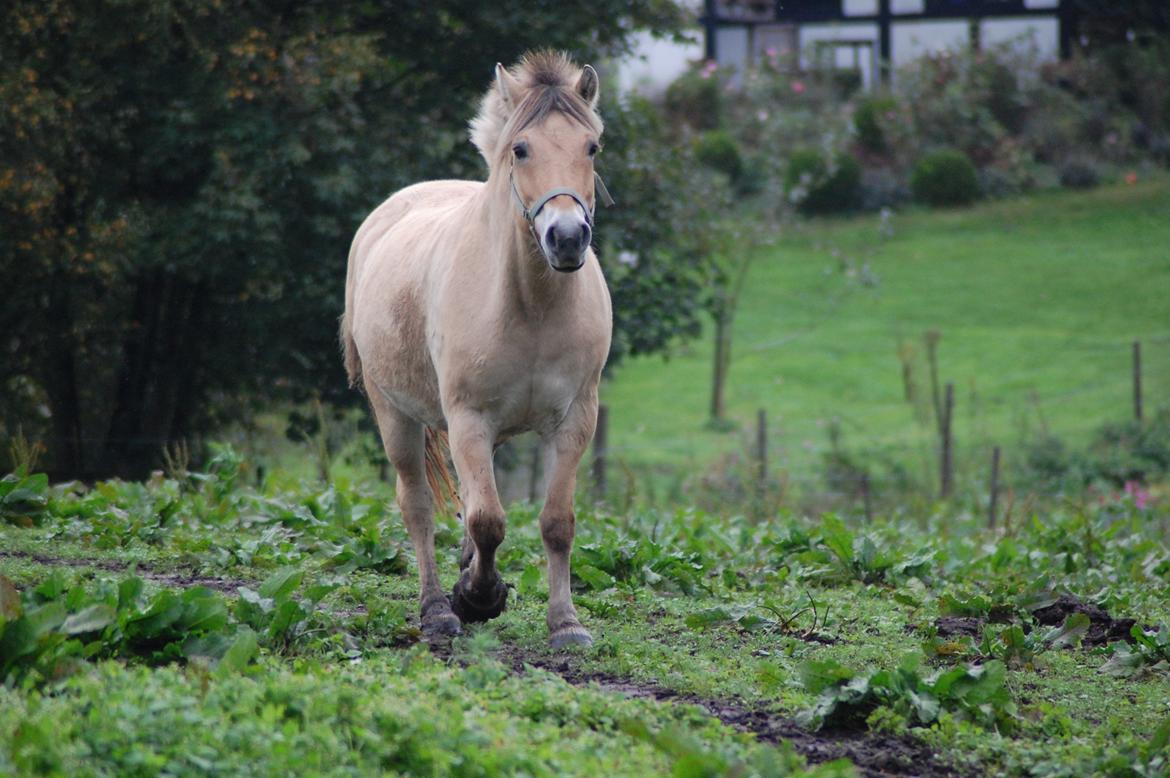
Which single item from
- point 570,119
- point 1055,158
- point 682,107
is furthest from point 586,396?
point 1055,158

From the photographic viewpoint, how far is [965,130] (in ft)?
105

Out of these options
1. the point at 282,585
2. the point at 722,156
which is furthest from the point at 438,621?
the point at 722,156

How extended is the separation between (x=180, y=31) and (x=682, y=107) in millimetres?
20324

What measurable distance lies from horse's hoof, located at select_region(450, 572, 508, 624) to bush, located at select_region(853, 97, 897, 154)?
90.7 feet

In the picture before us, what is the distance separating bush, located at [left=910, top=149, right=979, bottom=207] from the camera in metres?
30.9

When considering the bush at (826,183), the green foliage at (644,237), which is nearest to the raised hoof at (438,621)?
the green foliage at (644,237)

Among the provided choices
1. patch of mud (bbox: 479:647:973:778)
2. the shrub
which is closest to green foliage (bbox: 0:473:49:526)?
patch of mud (bbox: 479:647:973:778)

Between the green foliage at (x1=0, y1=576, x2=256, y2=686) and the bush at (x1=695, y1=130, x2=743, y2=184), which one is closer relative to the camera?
the green foliage at (x1=0, y1=576, x2=256, y2=686)

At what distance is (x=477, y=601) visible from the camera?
555cm

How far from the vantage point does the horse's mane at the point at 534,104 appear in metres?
5.28

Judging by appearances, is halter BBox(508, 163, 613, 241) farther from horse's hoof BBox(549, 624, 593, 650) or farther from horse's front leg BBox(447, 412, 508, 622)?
horse's hoof BBox(549, 624, 593, 650)

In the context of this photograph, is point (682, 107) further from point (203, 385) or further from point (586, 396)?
point (586, 396)

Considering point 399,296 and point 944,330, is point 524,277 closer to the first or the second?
point 399,296

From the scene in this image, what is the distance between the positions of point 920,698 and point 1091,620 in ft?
7.17
